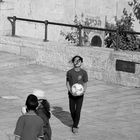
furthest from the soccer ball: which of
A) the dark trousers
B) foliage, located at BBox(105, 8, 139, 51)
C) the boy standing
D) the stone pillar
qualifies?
the stone pillar

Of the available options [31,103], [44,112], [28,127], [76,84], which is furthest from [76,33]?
[28,127]

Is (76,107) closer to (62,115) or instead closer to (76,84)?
(76,84)

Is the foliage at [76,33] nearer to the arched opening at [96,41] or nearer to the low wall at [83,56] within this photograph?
the arched opening at [96,41]

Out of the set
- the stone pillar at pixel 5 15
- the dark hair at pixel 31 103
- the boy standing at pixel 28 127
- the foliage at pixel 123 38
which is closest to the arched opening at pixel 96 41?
the foliage at pixel 123 38

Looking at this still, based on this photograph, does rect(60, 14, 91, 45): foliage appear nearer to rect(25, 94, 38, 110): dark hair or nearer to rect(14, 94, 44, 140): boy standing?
rect(25, 94, 38, 110): dark hair

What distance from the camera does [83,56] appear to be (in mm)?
15969

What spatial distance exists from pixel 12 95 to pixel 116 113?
2.95 meters

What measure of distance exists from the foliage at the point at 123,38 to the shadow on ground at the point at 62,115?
3.85m

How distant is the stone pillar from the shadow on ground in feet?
22.5

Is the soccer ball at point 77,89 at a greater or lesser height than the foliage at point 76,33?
lesser

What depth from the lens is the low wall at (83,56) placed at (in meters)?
14.8

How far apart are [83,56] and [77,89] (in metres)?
6.07

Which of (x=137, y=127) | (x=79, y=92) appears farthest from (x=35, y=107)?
(x=137, y=127)

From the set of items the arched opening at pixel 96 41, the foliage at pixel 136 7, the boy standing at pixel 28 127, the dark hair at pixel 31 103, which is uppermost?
the foliage at pixel 136 7
